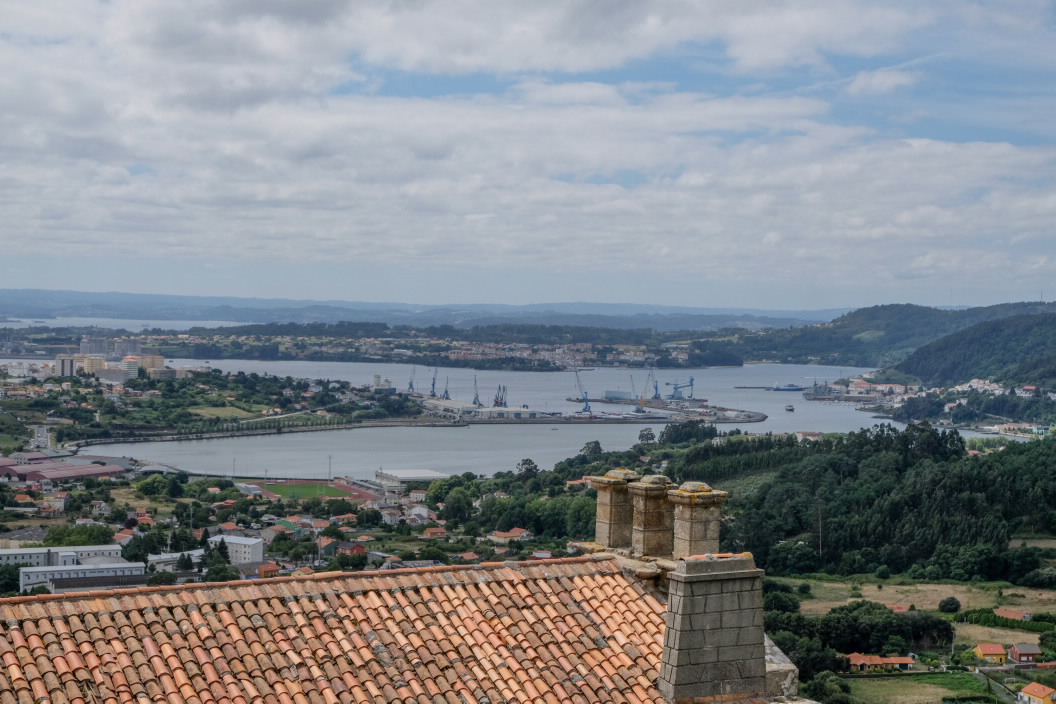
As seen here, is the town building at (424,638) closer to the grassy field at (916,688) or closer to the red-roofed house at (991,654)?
the grassy field at (916,688)

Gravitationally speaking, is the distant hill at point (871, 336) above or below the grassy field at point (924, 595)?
above

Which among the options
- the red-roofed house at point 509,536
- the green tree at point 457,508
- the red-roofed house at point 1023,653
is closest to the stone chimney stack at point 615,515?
the red-roofed house at point 1023,653

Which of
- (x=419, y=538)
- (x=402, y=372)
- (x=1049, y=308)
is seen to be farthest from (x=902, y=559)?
(x=1049, y=308)

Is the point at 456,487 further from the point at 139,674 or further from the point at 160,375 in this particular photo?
the point at 160,375

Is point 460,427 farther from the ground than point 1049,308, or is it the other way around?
point 1049,308

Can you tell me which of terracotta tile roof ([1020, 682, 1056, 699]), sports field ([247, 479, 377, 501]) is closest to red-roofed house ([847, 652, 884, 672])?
terracotta tile roof ([1020, 682, 1056, 699])

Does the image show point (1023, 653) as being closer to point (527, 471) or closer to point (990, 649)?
point (990, 649)
